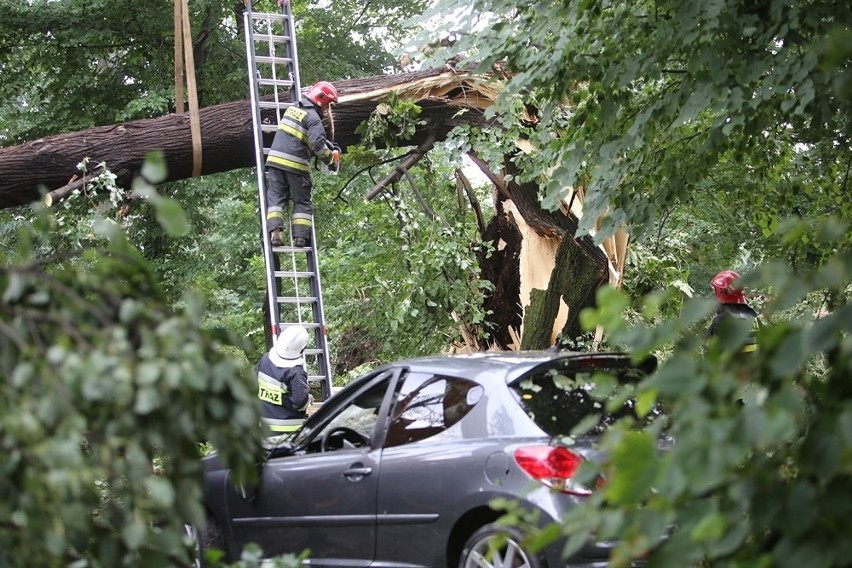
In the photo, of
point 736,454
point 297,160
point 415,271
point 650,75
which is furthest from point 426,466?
point 415,271

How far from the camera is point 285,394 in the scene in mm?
7664

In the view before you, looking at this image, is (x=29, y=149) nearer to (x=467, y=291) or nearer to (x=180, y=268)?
(x=467, y=291)

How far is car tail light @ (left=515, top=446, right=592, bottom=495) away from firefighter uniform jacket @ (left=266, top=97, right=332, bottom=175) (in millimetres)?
5533

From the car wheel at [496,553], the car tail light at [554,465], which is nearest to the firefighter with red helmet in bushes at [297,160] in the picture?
the car wheel at [496,553]

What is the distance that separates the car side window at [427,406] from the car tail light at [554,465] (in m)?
0.51

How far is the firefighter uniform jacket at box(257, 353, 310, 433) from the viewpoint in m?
7.63

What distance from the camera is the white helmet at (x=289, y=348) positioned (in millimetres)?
7578

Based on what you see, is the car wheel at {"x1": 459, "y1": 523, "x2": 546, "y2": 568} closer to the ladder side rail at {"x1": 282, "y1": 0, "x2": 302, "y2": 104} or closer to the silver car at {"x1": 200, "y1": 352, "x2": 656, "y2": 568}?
the silver car at {"x1": 200, "y1": 352, "x2": 656, "y2": 568}

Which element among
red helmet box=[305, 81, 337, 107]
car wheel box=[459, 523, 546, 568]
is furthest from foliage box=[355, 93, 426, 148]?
car wheel box=[459, 523, 546, 568]

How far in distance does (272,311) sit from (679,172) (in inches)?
158

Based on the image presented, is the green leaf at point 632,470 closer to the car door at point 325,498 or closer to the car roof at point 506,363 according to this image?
the car roof at point 506,363

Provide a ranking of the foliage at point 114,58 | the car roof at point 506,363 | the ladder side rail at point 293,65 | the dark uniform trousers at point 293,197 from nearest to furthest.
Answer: the car roof at point 506,363, the dark uniform trousers at point 293,197, the ladder side rail at point 293,65, the foliage at point 114,58

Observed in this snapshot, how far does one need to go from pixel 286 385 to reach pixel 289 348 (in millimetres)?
276

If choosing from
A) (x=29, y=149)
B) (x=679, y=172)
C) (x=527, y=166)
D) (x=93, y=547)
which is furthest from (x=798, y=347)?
(x=29, y=149)
